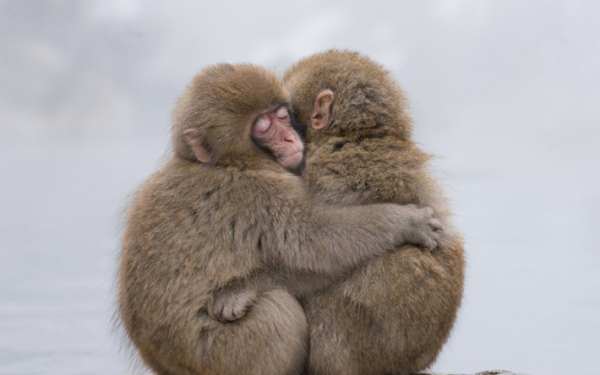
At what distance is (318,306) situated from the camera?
18.4 ft

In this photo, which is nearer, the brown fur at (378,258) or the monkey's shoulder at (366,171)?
the brown fur at (378,258)

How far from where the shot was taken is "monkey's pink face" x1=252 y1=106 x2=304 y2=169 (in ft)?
19.0

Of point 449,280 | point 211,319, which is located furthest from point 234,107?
point 449,280

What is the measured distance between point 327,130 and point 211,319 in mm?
1699

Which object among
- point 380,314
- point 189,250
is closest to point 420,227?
point 380,314

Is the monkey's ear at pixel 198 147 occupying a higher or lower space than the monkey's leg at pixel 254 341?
higher

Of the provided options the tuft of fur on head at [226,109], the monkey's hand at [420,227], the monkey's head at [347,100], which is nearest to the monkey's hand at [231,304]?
the tuft of fur on head at [226,109]

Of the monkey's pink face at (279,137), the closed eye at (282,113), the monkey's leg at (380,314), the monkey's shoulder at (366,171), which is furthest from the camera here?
the closed eye at (282,113)

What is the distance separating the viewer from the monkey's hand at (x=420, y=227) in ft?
18.1

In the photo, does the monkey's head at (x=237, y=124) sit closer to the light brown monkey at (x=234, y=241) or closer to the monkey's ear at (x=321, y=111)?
the light brown monkey at (x=234, y=241)

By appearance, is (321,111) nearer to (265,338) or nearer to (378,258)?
(378,258)

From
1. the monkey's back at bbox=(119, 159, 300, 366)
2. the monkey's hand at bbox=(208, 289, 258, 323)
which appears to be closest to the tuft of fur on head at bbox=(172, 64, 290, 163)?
the monkey's back at bbox=(119, 159, 300, 366)

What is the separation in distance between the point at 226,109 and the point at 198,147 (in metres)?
0.36

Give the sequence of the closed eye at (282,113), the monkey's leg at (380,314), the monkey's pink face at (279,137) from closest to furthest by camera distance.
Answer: the monkey's leg at (380,314) < the monkey's pink face at (279,137) < the closed eye at (282,113)
